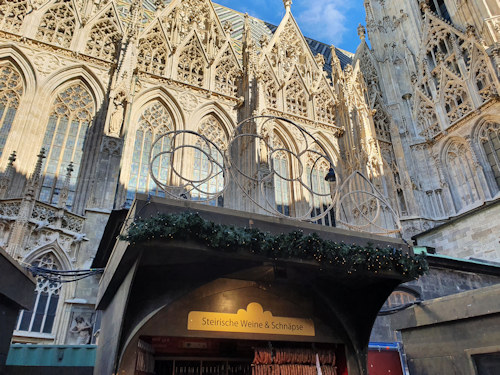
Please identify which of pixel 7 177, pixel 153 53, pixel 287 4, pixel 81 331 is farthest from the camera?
pixel 287 4

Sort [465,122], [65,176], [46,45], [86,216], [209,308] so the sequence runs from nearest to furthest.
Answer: [209,308] < [86,216] < [65,176] < [46,45] < [465,122]

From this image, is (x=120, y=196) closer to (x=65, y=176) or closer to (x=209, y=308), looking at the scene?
(x=65, y=176)

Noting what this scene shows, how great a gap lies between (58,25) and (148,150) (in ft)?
22.0

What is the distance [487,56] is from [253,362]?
19.7 m

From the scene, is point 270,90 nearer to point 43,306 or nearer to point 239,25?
point 239,25

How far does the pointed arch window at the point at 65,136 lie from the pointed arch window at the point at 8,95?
123 cm

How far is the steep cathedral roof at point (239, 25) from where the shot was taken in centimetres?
2090

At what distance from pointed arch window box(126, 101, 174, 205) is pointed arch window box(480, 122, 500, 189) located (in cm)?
1545

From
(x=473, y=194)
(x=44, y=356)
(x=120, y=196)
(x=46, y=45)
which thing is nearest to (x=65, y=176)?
(x=120, y=196)

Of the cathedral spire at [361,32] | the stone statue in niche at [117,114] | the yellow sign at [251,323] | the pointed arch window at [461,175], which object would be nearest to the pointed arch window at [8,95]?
the stone statue in niche at [117,114]

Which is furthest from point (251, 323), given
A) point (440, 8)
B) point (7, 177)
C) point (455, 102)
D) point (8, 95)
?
point (440, 8)

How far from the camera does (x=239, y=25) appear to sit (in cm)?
2700

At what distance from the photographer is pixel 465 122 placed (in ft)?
65.4

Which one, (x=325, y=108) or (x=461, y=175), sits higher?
(x=325, y=108)
